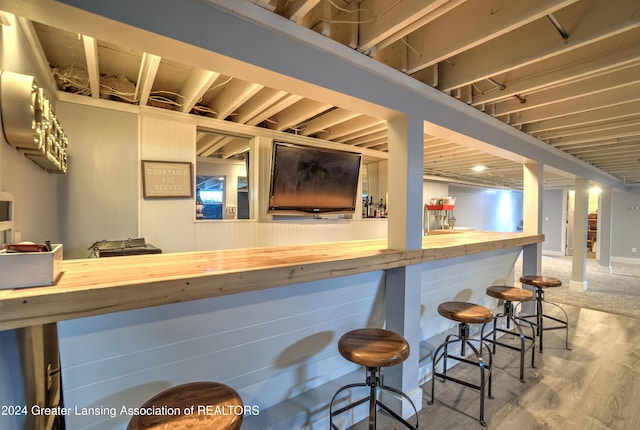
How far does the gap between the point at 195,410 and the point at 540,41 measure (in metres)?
2.40

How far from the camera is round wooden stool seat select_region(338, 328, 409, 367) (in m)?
1.33

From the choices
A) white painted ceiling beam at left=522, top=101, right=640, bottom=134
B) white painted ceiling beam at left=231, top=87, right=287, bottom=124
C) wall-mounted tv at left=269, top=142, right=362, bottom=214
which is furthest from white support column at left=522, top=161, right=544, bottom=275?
white painted ceiling beam at left=231, top=87, right=287, bottom=124

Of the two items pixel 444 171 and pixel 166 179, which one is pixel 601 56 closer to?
pixel 166 179

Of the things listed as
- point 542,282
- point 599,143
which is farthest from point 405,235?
point 599,143

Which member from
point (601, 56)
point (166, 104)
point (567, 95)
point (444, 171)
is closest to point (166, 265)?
point (166, 104)

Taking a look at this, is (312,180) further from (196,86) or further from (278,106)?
(196,86)

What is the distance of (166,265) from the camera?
1.29 m

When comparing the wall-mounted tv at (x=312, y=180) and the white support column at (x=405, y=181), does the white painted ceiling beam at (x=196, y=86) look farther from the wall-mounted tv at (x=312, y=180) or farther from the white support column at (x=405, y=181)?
the white support column at (x=405, y=181)

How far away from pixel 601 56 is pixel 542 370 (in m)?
2.39

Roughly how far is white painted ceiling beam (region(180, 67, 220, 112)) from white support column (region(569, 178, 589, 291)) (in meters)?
6.10

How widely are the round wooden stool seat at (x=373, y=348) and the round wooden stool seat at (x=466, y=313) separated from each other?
63cm

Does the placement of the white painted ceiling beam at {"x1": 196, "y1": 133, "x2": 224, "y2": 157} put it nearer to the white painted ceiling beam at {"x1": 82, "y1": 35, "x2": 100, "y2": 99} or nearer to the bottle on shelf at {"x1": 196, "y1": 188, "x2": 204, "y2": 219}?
the bottle on shelf at {"x1": 196, "y1": 188, "x2": 204, "y2": 219}

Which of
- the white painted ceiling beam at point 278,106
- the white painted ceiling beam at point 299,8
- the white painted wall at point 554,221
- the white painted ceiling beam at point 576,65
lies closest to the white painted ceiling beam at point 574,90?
the white painted ceiling beam at point 576,65

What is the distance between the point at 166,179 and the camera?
8.80 feet
